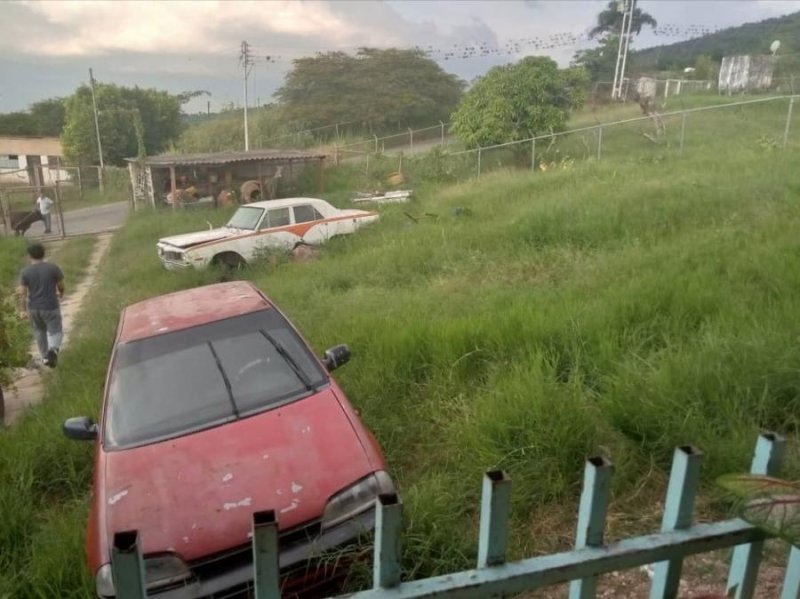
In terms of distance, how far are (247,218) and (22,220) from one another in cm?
1187

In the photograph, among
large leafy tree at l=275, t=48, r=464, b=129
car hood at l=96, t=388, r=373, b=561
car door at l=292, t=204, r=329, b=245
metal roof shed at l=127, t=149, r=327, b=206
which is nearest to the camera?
car hood at l=96, t=388, r=373, b=561

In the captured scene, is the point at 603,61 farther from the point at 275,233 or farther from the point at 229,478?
the point at 229,478

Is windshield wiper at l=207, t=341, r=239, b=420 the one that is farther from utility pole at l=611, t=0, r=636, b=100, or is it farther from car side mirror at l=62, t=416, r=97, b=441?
utility pole at l=611, t=0, r=636, b=100

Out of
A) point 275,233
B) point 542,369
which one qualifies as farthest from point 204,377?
point 275,233

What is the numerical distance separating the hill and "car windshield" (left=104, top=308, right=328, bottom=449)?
158 ft

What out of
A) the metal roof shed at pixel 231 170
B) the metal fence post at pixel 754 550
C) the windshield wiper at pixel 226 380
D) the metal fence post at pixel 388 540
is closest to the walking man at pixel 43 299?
the windshield wiper at pixel 226 380

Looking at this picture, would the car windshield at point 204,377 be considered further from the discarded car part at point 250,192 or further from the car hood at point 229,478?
the discarded car part at point 250,192

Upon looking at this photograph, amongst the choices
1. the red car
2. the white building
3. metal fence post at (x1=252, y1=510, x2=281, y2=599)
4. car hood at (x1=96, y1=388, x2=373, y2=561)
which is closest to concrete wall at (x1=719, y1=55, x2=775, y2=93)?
the red car

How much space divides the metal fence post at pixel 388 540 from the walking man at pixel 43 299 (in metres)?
7.16

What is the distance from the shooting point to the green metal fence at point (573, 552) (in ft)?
3.83

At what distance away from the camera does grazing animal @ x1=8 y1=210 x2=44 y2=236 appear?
64.9 feet

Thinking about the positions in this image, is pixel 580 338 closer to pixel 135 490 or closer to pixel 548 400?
pixel 548 400

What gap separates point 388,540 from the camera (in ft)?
4.03

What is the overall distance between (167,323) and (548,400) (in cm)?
253
